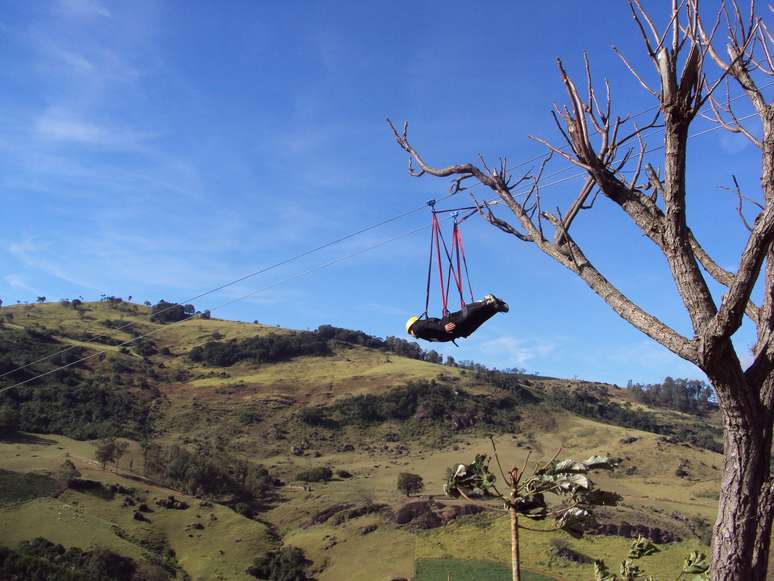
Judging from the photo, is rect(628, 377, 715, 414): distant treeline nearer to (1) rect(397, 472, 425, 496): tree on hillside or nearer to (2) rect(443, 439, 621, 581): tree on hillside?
(1) rect(397, 472, 425, 496): tree on hillside

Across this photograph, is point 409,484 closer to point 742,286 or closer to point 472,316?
point 472,316

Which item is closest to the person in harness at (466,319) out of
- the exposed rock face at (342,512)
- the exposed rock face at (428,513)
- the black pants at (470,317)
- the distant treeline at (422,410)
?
the black pants at (470,317)

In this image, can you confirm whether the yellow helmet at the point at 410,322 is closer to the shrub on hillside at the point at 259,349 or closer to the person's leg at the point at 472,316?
the person's leg at the point at 472,316

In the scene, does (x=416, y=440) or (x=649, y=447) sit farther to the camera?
(x=416, y=440)

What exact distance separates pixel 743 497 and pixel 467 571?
26816mm

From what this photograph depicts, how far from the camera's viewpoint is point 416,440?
61344 millimetres

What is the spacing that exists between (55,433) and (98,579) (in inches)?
1178

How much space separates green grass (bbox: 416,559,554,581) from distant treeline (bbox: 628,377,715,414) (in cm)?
7486

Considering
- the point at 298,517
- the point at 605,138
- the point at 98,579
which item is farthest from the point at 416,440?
the point at 605,138

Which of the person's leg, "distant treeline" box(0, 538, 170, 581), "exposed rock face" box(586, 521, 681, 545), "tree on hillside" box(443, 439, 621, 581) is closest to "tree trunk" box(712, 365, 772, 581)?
"tree on hillside" box(443, 439, 621, 581)

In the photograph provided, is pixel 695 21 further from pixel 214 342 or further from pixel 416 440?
pixel 214 342

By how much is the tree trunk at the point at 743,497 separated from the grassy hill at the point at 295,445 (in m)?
12.8

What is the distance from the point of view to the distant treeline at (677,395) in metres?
97.9

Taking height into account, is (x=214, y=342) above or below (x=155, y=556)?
above
